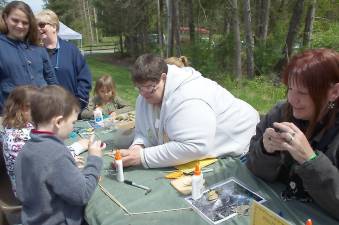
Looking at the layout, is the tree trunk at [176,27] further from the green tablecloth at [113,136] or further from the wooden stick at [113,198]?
the wooden stick at [113,198]

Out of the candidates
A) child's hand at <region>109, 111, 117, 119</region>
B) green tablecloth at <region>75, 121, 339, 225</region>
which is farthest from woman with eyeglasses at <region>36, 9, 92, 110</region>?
green tablecloth at <region>75, 121, 339, 225</region>

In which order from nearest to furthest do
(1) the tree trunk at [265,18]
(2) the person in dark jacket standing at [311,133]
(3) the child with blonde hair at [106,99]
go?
(2) the person in dark jacket standing at [311,133] < (3) the child with blonde hair at [106,99] < (1) the tree trunk at [265,18]

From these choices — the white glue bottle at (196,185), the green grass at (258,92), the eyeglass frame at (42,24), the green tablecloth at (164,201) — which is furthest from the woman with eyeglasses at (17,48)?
the green grass at (258,92)

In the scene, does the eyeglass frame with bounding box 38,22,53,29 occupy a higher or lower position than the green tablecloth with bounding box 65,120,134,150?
higher

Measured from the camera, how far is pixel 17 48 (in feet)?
10.1

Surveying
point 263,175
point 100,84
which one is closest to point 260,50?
point 100,84

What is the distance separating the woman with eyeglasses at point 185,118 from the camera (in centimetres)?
206

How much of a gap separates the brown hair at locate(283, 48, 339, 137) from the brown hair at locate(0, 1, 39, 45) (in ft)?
7.99

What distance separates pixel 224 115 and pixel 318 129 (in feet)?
2.37

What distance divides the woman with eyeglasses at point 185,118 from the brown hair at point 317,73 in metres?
0.67

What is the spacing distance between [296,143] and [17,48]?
2618 millimetres

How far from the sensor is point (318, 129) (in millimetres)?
1611

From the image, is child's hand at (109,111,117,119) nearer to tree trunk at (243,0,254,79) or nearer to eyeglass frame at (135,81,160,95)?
eyeglass frame at (135,81,160,95)

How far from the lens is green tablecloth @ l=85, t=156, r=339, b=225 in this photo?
1551 mm
